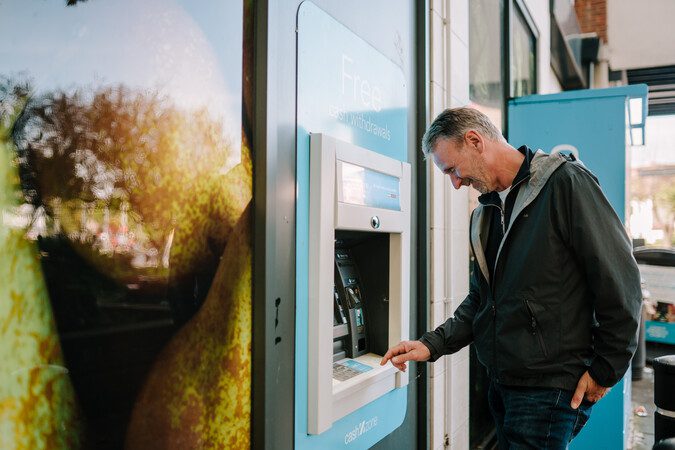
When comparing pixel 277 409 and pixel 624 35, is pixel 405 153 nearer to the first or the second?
pixel 277 409

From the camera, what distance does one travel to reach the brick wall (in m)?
9.81

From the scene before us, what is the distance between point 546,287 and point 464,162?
1.66 ft

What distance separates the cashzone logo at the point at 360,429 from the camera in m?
1.95

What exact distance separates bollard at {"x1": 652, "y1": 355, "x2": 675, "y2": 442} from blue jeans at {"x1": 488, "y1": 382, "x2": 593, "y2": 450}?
1765 millimetres

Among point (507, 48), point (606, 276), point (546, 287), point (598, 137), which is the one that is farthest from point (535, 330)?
point (507, 48)

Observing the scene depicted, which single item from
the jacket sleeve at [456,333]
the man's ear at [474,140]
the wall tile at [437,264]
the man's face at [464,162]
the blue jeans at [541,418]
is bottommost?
the blue jeans at [541,418]

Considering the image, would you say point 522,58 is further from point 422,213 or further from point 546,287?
Result: point 546,287

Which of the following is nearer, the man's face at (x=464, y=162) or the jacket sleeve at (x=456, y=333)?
the man's face at (x=464, y=162)

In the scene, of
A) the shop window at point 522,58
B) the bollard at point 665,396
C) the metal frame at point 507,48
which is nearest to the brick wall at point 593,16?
the shop window at point 522,58

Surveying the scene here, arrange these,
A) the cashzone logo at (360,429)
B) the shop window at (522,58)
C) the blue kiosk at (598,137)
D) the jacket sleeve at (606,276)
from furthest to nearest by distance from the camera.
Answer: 1. the shop window at (522,58)
2. the blue kiosk at (598,137)
3. the cashzone logo at (360,429)
4. the jacket sleeve at (606,276)

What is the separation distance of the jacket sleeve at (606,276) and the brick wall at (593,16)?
9650 mm

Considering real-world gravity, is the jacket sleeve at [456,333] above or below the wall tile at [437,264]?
below

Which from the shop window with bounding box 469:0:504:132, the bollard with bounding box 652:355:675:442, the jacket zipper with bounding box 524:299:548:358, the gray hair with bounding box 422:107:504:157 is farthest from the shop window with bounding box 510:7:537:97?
the jacket zipper with bounding box 524:299:548:358

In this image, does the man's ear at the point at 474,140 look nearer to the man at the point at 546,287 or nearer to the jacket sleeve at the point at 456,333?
the man at the point at 546,287
